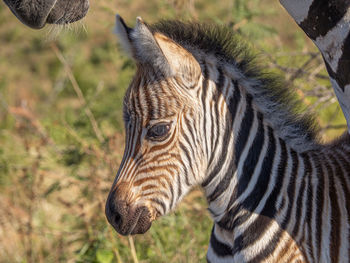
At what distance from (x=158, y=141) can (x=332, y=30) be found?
110 centimetres

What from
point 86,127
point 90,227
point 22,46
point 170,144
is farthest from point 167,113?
point 22,46

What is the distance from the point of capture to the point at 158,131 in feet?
9.79

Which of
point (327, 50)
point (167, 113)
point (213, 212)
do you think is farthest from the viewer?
point (213, 212)

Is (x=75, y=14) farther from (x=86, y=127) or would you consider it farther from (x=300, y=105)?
(x=86, y=127)

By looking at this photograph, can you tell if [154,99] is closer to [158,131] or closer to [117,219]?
[158,131]

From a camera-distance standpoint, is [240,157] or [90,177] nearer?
[240,157]

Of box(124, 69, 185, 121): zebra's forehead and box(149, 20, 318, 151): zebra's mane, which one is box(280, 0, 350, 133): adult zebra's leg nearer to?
box(149, 20, 318, 151): zebra's mane

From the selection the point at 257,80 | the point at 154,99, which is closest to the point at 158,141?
the point at 154,99

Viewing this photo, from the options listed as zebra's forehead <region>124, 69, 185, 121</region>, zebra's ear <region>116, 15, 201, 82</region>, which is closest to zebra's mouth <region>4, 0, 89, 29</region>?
zebra's ear <region>116, 15, 201, 82</region>

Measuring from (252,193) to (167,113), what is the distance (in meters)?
0.68

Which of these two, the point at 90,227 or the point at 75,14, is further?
the point at 90,227

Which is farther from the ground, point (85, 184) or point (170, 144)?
point (170, 144)

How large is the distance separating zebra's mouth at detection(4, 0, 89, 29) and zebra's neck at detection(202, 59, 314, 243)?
1.00m

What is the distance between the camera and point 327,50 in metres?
2.76
